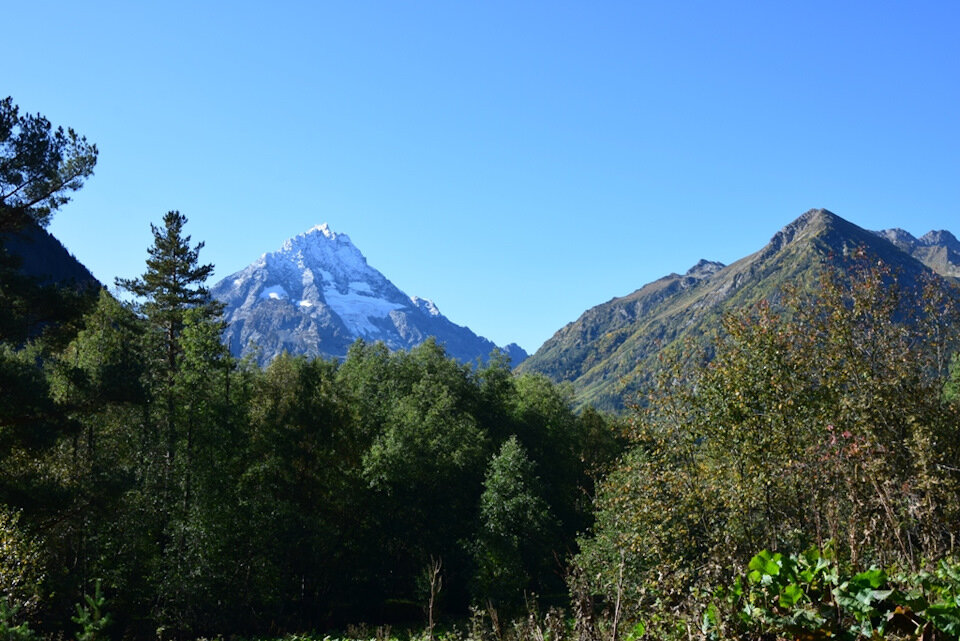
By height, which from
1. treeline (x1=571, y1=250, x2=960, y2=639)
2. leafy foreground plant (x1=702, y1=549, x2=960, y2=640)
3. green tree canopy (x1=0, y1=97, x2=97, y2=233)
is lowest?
leafy foreground plant (x1=702, y1=549, x2=960, y2=640)

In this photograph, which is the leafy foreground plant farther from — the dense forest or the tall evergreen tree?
the tall evergreen tree

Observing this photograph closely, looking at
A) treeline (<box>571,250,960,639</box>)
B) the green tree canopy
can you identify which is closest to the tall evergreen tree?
the green tree canopy

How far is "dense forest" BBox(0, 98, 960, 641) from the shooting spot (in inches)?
227

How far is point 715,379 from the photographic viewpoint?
50.0ft

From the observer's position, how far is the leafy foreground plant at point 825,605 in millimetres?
3221

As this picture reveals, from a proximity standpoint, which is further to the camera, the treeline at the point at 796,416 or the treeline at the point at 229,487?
the treeline at the point at 229,487

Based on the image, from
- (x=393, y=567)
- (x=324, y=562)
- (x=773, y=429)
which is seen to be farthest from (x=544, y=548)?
(x=773, y=429)

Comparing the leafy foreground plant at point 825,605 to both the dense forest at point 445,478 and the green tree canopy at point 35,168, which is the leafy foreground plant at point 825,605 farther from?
the green tree canopy at point 35,168

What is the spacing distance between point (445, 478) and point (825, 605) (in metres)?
33.1

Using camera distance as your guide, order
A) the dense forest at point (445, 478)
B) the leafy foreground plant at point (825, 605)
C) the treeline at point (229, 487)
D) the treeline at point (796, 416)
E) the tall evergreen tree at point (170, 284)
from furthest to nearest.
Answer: the tall evergreen tree at point (170, 284)
the treeline at point (229, 487)
the treeline at point (796, 416)
the dense forest at point (445, 478)
the leafy foreground plant at point (825, 605)

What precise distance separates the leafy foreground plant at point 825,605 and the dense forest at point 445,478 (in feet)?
0.06

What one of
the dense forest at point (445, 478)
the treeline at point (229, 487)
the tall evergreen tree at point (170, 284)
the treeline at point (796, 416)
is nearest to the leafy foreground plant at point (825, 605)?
the dense forest at point (445, 478)

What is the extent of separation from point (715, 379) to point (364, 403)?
90.9 feet

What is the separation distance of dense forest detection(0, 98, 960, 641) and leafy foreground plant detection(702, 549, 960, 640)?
0.02 m
